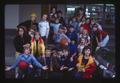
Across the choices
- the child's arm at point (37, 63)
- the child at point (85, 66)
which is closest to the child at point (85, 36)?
the child at point (85, 66)

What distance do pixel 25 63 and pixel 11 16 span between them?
543 mm

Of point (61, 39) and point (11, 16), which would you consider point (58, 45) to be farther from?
point (11, 16)

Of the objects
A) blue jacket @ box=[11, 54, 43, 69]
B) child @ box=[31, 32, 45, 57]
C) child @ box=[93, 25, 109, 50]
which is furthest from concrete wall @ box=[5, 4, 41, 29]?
child @ box=[93, 25, 109, 50]

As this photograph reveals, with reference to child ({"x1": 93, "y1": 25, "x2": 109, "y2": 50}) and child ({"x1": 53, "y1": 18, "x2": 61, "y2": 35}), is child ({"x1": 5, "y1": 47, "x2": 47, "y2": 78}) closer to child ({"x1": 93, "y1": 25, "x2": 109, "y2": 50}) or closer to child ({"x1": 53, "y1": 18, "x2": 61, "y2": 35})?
child ({"x1": 53, "y1": 18, "x2": 61, "y2": 35})

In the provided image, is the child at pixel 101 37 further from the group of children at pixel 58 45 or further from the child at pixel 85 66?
the child at pixel 85 66

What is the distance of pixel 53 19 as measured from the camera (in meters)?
5.55

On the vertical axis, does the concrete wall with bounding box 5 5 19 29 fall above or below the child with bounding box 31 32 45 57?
above

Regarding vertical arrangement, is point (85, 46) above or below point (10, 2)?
below

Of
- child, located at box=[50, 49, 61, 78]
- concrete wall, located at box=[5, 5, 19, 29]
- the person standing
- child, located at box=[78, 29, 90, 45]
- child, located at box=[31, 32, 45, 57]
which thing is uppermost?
concrete wall, located at box=[5, 5, 19, 29]

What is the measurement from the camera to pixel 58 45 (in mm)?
5562

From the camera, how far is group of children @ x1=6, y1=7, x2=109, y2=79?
218 inches
